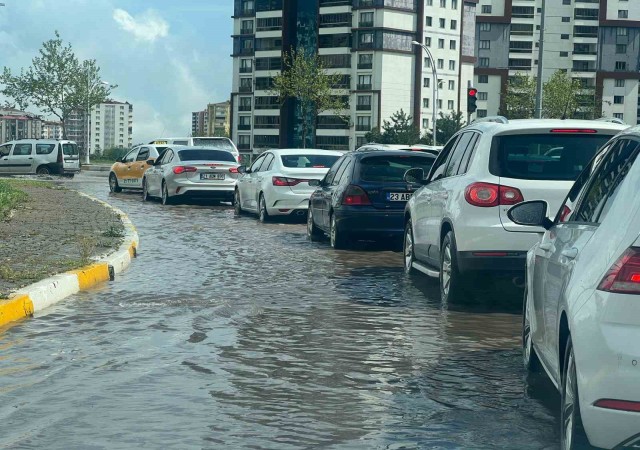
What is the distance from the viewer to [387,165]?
17797 mm

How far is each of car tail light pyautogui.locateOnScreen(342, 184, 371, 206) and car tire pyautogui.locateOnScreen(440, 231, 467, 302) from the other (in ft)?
18.5

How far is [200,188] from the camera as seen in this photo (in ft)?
101

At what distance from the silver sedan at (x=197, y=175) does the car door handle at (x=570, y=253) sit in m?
25.0

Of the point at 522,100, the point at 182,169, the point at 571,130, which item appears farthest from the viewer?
the point at 522,100

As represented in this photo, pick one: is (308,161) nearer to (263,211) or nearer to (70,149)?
(263,211)

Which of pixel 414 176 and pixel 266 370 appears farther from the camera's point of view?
pixel 414 176

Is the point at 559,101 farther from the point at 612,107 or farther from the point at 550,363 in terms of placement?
the point at 550,363

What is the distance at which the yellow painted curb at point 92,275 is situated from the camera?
12477mm

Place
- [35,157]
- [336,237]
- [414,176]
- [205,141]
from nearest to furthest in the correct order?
[414,176]
[336,237]
[205,141]
[35,157]

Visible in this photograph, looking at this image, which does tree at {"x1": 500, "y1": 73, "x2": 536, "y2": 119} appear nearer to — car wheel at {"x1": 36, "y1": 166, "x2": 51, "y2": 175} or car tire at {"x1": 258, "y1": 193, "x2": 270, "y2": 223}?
car wheel at {"x1": 36, "y1": 166, "x2": 51, "y2": 175}

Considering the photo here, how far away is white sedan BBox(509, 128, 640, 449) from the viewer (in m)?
4.51

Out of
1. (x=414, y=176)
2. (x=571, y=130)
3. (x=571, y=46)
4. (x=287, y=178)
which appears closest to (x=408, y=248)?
(x=414, y=176)

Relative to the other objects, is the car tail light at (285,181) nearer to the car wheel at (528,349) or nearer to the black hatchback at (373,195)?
the black hatchback at (373,195)

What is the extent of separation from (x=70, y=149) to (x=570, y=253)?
53110 mm
